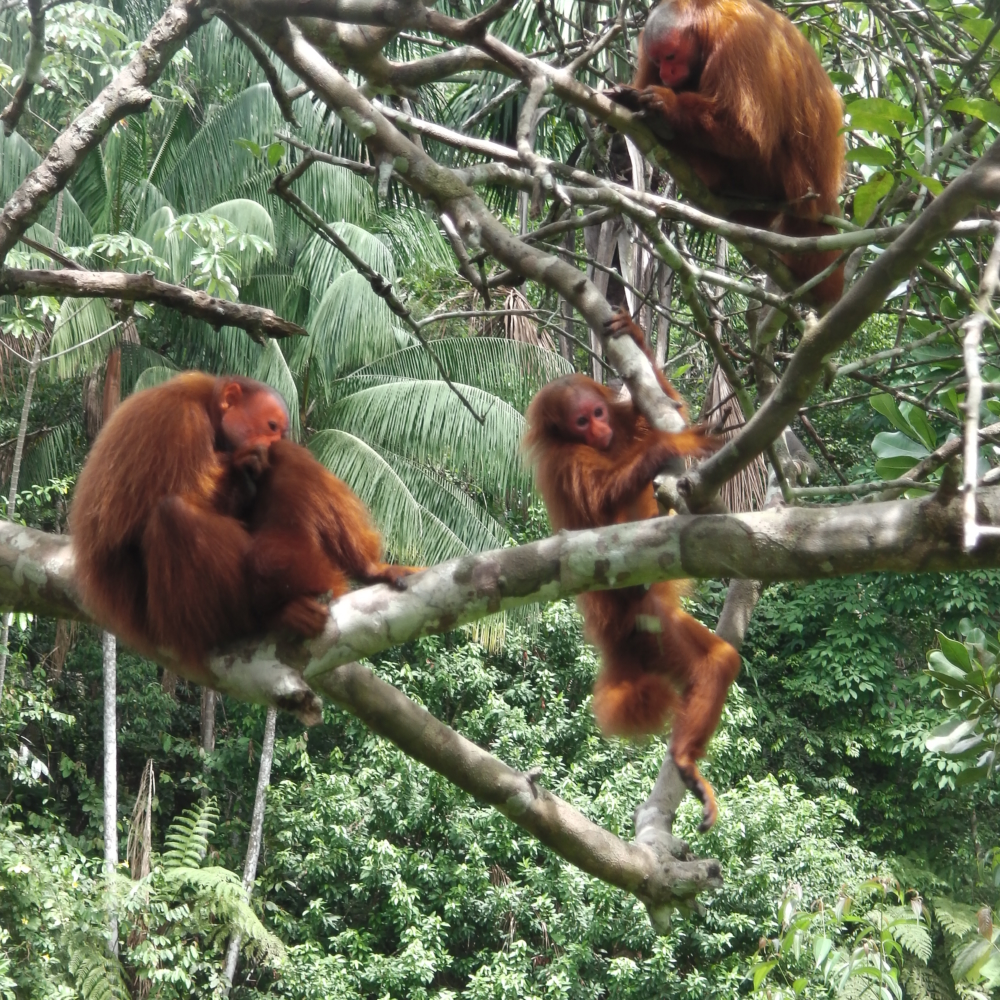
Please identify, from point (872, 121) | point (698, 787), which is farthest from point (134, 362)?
point (872, 121)

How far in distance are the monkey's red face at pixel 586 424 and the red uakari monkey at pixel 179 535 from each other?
1113mm

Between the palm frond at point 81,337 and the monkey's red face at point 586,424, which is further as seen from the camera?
the palm frond at point 81,337

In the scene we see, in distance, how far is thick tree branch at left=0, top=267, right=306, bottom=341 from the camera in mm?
3797

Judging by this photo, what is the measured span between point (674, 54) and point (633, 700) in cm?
252

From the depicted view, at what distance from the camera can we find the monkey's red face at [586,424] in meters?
4.24

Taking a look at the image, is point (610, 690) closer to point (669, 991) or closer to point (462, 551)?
point (669, 991)

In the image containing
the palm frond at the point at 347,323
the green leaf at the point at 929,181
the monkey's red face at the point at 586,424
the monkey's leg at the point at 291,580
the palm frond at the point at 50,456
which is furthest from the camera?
the palm frond at the point at 50,456

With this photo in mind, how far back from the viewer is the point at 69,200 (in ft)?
40.2

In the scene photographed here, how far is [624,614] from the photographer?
4375mm

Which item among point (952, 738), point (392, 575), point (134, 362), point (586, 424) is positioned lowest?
point (952, 738)

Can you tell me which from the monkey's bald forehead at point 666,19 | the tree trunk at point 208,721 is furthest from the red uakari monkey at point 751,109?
the tree trunk at point 208,721

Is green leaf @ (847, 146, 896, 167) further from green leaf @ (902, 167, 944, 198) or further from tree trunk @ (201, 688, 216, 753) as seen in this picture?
tree trunk @ (201, 688, 216, 753)

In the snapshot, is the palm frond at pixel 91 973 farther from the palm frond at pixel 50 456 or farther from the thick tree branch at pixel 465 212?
the thick tree branch at pixel 465 212

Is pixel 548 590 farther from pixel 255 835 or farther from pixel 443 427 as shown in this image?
pixel 255 835
